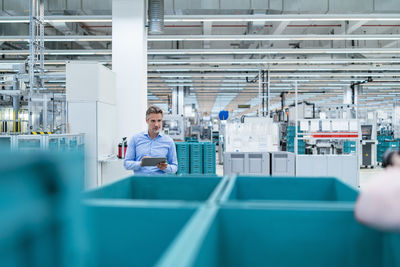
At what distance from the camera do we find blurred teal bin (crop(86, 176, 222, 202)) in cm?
238

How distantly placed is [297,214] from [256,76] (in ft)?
41.4

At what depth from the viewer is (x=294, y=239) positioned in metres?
1.45

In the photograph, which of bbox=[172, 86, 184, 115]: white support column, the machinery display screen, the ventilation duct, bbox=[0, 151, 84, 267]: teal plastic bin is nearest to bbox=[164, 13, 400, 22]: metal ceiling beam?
the ventilation duct

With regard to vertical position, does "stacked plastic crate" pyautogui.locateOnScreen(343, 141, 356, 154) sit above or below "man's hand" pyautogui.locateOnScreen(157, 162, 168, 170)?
below

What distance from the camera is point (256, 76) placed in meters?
13.6

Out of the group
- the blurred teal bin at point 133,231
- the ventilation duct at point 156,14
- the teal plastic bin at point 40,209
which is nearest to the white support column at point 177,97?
the ventilation duct at point 156,14

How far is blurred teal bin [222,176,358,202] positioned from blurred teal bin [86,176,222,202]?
20cm

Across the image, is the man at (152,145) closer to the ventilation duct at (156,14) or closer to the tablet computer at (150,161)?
the tablet computer at (150,161)

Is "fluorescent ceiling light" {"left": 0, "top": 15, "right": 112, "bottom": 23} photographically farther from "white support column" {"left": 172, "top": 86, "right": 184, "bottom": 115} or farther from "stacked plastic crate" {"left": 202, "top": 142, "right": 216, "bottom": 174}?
"white support column" {"left": 172, "top": 86, "right": 184, "bottom": 115}

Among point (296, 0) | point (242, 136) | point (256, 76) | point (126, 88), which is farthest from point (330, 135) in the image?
point (256, 76)

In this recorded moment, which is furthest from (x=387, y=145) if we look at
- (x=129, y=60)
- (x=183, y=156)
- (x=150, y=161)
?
(x=150, y=161)

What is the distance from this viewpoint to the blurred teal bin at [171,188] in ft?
7.82

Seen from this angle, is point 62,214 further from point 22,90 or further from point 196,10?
point 22,90

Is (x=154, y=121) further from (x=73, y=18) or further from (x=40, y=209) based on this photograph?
(x=73, y=18)
